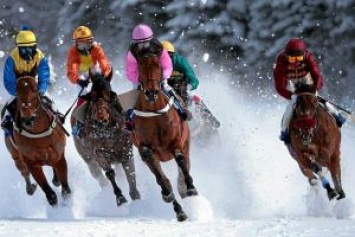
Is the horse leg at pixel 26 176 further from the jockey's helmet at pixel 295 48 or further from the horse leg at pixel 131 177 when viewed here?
the jockey's helmet at pixel 295 48

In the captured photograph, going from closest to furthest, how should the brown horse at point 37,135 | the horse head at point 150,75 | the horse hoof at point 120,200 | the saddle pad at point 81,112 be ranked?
1. the horse head at point 150,75
2. the brown horse at point 37,135
3. the horse hoof at point 120,200
4. the saddle pad at point 81,112

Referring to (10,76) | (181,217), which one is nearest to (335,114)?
(181,217)

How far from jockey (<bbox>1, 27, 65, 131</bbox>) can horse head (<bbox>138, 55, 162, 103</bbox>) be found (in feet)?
7.05

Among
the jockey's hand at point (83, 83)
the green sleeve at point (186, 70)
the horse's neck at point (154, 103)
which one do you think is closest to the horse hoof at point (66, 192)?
the jockey's hand at point (83, 83)

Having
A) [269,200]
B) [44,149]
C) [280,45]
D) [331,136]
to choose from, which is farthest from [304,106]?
[280,45]

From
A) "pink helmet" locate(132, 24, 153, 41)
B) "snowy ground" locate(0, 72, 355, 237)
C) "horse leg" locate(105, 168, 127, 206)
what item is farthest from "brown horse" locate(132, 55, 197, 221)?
"horse leg" locate(105, 168, 127, 206)

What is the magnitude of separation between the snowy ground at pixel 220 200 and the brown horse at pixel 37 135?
0.50m

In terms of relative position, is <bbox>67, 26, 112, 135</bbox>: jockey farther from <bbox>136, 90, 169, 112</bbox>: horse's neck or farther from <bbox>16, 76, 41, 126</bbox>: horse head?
<bbox>136, 90, 169, 112</bbox>: horse's neck

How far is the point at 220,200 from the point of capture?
1407cm

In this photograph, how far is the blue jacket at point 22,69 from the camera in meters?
13.0

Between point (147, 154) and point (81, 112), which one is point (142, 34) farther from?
point (81, 112)

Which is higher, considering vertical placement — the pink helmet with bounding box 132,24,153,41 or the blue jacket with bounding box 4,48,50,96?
the pink helmet with bounding box 132,24,153,41

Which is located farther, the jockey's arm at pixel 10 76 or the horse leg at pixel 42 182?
the jockey's arm at pixel 10 76

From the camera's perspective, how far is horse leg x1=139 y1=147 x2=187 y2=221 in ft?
37.9
